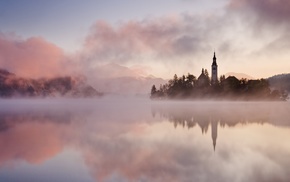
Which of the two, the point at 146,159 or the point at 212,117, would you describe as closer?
the point at 146,159

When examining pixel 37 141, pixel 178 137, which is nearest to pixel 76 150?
pixel 37 141

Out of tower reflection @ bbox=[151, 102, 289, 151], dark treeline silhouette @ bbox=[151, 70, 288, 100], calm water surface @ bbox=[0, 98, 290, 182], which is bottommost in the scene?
calm water surface @ bbox=[0, 98, 290, 182]

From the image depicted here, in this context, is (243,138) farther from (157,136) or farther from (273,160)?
(273,160)

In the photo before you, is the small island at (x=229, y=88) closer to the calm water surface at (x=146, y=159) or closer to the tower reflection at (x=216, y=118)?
the tower reflection at (x=216, y=118)

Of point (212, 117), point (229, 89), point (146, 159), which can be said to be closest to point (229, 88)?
point (229, 89)

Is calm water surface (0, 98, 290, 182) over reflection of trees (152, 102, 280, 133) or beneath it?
beneath

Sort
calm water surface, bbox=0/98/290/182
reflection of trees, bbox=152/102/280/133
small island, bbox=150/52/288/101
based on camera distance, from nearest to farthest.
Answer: calm water surface, bbox=0/98/290/182
reflection of trees, bbox=152/102/280/133
small island, bbox=150/52/288/101

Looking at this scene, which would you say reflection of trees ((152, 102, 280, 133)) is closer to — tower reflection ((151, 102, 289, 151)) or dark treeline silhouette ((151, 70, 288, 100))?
tower reflection ((151, 102, 289, 151))

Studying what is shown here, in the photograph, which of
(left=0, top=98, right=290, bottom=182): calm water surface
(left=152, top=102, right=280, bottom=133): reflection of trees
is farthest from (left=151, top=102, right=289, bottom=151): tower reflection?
(left=0, top=98, right=290, bottom=182): calm water surface

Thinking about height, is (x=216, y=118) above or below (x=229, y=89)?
below

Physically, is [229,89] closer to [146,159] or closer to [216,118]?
[216,118]

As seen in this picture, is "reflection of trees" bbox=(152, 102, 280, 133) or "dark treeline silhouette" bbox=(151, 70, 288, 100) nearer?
"reflection of trees" bbox=(152, 102, 280, 133)

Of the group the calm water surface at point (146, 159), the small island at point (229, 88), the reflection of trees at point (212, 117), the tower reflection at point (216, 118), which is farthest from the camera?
the small island at point (229, 88)

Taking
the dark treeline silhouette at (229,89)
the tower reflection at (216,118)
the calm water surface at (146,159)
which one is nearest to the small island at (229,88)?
the dark treeline silhouette at (229,89)
